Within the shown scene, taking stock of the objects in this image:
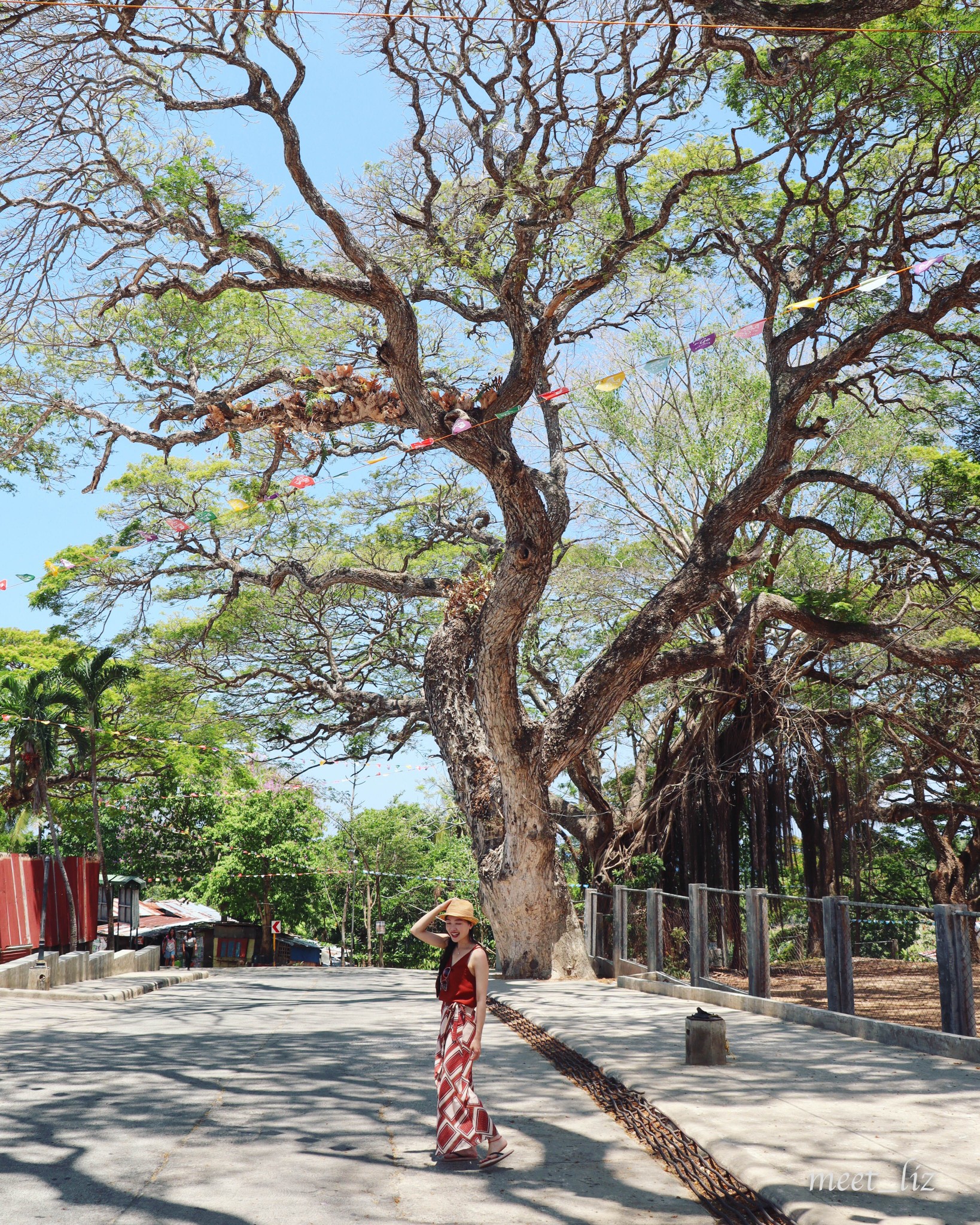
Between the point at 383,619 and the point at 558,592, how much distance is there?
3.01 m

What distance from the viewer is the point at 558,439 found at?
1409 centimetres

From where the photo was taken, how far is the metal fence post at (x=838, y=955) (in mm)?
8047

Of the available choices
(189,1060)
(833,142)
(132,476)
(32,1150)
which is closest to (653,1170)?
(32,1150)

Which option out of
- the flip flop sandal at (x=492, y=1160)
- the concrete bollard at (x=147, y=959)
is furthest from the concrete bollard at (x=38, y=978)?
the flip flop sandal at (x=492, y=1160)

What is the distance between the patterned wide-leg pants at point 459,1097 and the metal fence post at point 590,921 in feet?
37.1

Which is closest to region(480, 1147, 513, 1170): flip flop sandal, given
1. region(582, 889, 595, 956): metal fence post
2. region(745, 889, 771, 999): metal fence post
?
region(745, 889, 771, 999): metal fence post

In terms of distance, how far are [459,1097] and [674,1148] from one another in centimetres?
92

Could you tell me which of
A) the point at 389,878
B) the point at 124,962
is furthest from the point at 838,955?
the point at 389,878

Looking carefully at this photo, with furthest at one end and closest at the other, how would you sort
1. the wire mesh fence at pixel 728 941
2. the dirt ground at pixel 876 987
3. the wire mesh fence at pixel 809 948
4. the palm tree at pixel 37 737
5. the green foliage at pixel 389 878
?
the green foliage at pixel 389 878 → the wire mesh fence at pixel 728 941 → the palm tree at pixel 37 737 → the dirt ground at pixel 876 987 → the wire mesh fence at pixel 809 948

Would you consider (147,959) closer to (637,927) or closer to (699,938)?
(637,927)

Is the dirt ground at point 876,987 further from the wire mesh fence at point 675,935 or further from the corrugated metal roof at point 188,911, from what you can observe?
the corrugated metal roof at point 188,911

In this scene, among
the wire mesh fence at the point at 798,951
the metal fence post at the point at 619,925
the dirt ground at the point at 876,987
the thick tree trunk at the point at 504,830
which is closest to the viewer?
the dirt ground at the point at 876,987

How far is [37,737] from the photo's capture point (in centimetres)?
1595

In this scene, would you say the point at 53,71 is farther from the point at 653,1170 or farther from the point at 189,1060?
the point at 653,1170
